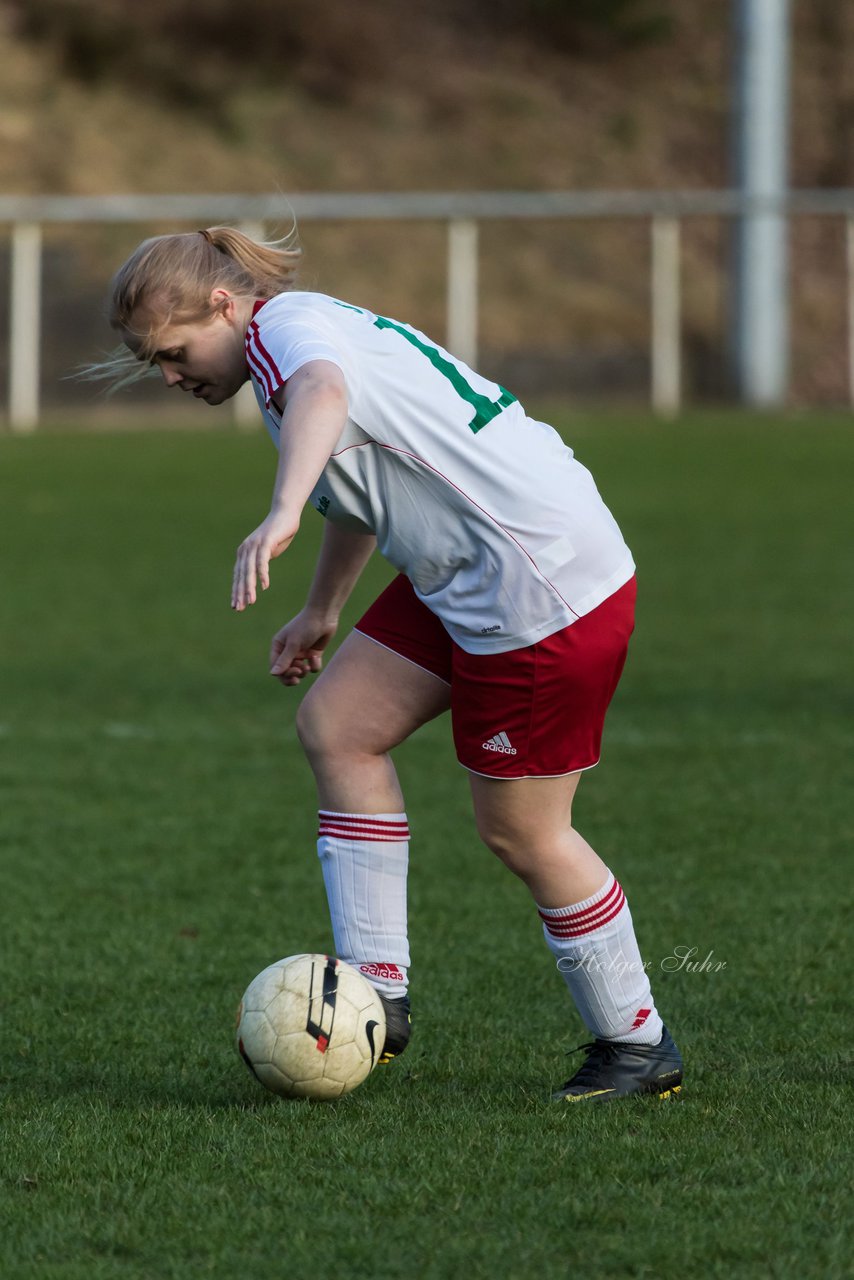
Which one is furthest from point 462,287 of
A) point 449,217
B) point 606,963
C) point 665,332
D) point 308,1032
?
point 308,1032

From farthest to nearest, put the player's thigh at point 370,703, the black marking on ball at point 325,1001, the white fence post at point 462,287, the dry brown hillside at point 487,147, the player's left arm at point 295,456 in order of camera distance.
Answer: the dry brown hillside at point 487,147 < the white fence post at point 462,287 < the player's thigh at point 370,703 < the black marking on ball at point 325,1001 < the player's left arm at point 295,456

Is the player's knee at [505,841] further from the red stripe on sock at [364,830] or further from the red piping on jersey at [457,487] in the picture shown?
the red piping on jersey at [457,487]

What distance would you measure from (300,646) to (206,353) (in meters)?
0.68

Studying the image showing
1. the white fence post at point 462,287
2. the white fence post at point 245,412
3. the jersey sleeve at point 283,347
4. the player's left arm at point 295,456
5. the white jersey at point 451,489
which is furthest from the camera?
the white fence post at point 462,287

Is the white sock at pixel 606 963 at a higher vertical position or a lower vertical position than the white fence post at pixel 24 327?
lower

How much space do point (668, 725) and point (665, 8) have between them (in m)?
27.6

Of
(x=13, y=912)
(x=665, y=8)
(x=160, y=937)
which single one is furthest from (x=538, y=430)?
(x=665, y=8)

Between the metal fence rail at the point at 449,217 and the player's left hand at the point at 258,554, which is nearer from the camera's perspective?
the player's left hand at the point at 258,554

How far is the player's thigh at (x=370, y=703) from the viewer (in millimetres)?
3492

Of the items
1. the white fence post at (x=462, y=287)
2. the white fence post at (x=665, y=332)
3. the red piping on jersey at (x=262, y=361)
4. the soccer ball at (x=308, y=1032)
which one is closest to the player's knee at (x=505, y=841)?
the soccer ball at (x=308, y=1032)

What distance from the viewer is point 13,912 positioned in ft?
16.0

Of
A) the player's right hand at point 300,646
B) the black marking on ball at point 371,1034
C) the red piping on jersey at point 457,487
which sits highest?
the red piping on jersey at point 457,487

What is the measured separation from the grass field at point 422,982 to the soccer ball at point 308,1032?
67 millimetres

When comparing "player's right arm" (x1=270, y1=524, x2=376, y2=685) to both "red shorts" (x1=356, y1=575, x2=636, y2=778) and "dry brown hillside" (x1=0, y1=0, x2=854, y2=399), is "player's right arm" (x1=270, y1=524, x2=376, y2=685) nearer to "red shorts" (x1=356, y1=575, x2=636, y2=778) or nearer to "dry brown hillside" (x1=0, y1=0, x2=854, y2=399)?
"red shorts" (x1=356, y1=575, x2=636, y2=778)
